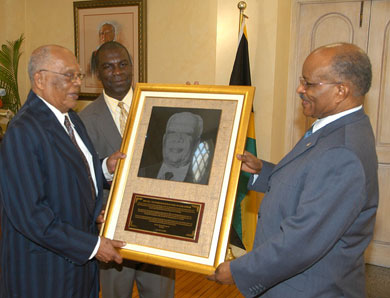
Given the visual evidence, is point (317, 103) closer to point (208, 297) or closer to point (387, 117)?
point (208, 297)

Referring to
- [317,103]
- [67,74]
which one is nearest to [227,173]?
[317,103]

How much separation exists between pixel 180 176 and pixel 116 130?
0.68m

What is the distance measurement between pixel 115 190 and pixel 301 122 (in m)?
2.64

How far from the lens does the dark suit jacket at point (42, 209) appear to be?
5.12 ft

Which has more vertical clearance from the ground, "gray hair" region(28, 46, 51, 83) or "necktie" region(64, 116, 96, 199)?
"gray hair" region(28, 46, 51, 83)

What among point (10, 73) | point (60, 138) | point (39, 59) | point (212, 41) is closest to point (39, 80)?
point (39, 59)

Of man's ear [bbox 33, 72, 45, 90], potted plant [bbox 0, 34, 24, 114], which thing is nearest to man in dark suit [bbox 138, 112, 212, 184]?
man's ear [bbox 33, 72, 45, 90]

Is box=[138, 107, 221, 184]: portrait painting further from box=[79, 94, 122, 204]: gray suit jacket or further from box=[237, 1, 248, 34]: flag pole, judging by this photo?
box=[237, 1, 248, 34]: flag pole

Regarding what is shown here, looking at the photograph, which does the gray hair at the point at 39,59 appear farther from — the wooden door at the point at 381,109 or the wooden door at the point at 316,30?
the wooden door at the point at 381,109

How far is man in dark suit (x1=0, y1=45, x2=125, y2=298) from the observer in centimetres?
156

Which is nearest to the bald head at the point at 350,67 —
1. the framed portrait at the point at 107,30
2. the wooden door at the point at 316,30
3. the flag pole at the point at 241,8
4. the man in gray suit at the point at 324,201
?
the man in gray suit at the point at 324,201

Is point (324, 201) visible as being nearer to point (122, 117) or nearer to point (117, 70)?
point (122, 117)

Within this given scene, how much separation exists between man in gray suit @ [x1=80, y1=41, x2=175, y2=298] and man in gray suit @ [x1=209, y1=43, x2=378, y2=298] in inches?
35.9

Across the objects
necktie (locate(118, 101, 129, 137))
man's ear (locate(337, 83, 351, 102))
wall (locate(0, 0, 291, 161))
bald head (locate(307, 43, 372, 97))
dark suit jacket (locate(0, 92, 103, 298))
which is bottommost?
dark suit jacket (locate(0, 92, 103, 298))
